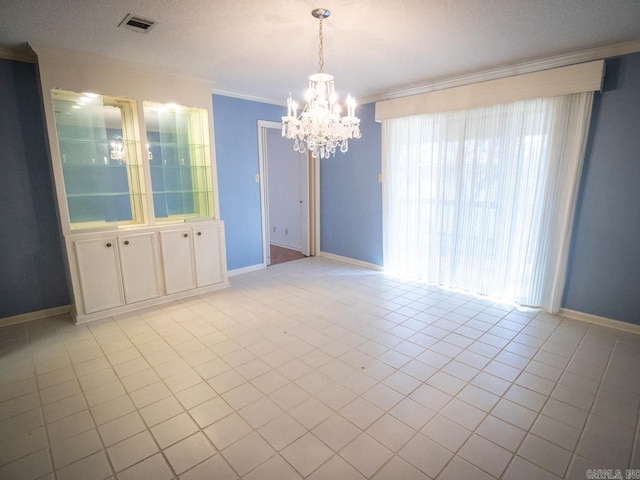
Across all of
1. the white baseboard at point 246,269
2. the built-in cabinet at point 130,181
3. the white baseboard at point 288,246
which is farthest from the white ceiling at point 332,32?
the white baseboard at point 288,246

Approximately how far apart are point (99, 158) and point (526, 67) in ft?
14.4

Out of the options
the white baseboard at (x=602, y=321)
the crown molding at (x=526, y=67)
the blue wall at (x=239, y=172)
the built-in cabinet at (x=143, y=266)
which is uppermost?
the crown molding at (x=526, y=67)

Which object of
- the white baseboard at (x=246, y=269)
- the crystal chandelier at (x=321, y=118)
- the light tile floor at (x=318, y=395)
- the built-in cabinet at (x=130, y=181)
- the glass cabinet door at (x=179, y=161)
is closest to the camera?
the light tile floor at (x=318, y=395)

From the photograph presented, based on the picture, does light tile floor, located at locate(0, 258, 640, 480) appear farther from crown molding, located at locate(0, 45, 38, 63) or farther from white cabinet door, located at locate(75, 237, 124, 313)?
crown molding, located at locate(0, 45, 38, 63)

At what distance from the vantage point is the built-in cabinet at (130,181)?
10.1ft

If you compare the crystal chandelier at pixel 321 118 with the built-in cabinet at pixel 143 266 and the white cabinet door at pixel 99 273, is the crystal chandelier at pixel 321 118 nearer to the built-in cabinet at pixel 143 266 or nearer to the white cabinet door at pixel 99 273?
the built-in cabinet at pixel 143 266

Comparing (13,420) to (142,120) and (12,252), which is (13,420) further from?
(142,120)

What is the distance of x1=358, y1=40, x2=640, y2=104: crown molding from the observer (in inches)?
109

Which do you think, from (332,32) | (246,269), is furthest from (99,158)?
(332,32)

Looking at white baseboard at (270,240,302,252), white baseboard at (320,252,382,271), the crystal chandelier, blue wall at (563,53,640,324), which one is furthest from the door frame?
blue wall at (563,53,640,324)

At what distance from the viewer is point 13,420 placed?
1948mm

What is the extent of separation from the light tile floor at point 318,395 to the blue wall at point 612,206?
36cm

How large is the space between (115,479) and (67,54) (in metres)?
3.36

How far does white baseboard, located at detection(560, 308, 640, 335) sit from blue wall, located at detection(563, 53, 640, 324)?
4 cm
